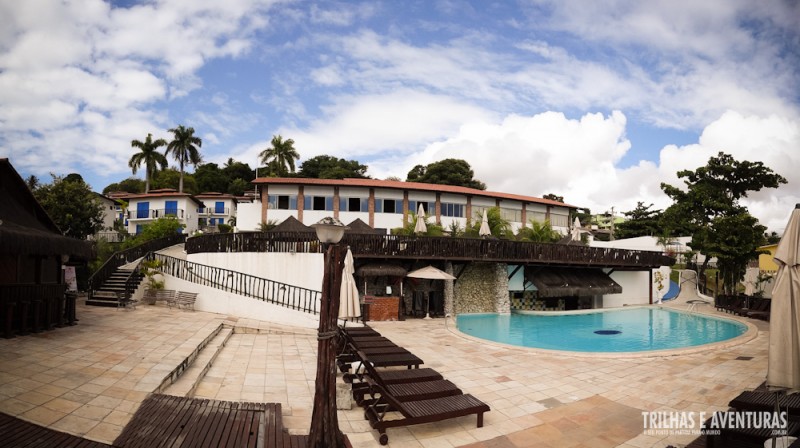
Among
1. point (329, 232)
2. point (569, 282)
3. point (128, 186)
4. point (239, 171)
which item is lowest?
point (569, 282)

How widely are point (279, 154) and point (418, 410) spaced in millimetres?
46627

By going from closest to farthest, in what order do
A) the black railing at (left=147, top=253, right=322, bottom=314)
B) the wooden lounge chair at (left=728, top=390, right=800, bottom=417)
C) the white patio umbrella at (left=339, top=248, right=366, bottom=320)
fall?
1. the wooden lounge chair at (left=728, top=390, right=800, bottom=417)
2. the white patio umbrella at (left=339, top=248, right=366, bottom=320)
3. the black railing at (left=147, top=253, right=322, bottom=314)

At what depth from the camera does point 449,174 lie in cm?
4859

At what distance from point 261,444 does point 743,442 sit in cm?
557

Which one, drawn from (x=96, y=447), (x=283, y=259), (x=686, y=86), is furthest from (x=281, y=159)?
(x=96, y=447)

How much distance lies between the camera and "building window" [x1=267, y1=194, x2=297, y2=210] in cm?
2997

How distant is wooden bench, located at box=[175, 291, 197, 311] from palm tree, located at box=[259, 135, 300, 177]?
34.1 metres

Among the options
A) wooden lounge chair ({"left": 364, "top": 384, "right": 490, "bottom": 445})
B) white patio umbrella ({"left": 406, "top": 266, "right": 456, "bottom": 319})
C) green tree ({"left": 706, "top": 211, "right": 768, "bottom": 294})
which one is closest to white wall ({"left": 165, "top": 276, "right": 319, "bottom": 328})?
white patio umbrella ({"left": 406, "top": 266, "right": 456, "bottom": 319})

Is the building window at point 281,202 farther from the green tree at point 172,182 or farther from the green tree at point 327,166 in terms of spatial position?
the green tree at point 172,182

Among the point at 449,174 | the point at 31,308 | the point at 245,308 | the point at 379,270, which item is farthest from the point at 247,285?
the point at 449,174

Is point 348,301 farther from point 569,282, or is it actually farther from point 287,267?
point 569,282

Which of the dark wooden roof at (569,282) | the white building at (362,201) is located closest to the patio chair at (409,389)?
the dark wooden roof at (569,282)

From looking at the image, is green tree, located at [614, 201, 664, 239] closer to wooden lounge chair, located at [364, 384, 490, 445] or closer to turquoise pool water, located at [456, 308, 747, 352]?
turquoise pool water, located at [456, 308, 747, 352]

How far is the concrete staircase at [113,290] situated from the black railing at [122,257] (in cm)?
21
